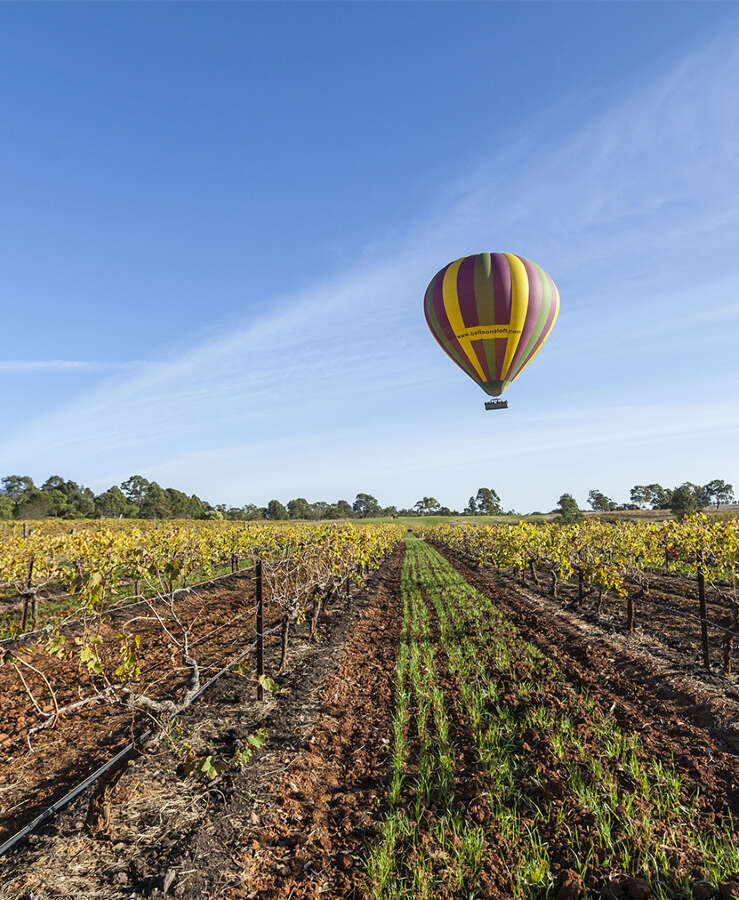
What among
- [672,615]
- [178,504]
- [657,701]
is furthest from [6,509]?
[657,701]

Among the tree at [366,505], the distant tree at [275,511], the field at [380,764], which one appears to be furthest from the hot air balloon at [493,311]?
the tree at [366,505]

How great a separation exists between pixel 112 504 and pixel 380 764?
9226 cm

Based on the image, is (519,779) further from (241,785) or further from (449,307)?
(449,307)

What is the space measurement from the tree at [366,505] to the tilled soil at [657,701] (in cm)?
15188

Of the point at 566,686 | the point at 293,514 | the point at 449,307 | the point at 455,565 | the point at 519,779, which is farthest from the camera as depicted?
the point at 293,514

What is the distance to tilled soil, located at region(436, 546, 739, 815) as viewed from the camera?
5.53 metres

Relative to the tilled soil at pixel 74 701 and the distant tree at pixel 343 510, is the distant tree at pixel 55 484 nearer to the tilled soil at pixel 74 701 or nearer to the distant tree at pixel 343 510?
the distant tree at pixel 343 510

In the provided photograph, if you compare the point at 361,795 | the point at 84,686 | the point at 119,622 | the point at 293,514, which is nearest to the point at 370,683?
the point at 361,795

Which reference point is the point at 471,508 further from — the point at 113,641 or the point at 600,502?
the point at 113,641

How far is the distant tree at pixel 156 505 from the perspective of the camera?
88431 millimetres

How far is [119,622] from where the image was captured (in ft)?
42.4

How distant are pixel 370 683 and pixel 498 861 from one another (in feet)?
14.9

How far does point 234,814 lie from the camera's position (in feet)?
15.4

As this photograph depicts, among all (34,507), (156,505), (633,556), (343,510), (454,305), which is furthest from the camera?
(343,510)
